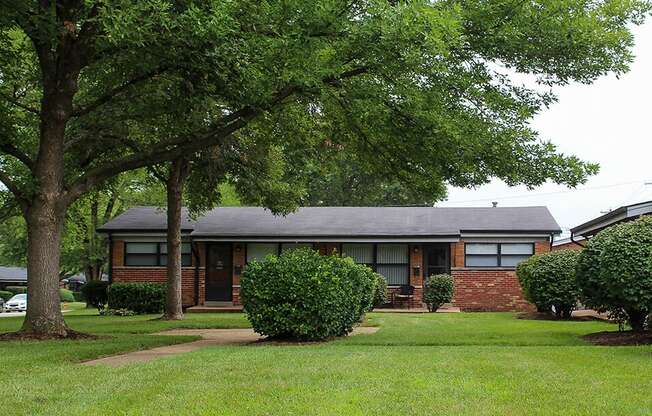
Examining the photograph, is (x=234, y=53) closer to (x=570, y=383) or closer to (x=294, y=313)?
(x=294, y=313)

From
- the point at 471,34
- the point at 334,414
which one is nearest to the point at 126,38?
the point at 471,34

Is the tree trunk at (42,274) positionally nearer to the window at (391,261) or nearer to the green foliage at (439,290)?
the green foliage at (439,290)

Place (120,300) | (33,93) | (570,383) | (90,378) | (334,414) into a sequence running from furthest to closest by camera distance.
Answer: (120,300), (33,93), (90,378), (570,383), (334,414)

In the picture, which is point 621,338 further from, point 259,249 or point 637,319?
point 259,249

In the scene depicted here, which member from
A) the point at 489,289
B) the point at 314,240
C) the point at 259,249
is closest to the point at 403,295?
the point at 489,289

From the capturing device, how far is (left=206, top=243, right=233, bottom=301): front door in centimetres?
2866

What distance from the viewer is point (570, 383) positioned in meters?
7.68

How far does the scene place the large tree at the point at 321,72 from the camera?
11.7m

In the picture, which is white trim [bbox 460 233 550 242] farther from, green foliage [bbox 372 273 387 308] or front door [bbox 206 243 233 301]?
front door [bbox 206 243 233 301]

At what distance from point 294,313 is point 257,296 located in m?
0.73

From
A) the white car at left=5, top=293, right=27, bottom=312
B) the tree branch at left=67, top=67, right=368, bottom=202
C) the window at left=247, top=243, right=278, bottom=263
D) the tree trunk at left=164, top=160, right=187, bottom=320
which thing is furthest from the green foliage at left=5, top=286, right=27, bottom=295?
the tree branch at left=67, top=67, right=368, bottom=202

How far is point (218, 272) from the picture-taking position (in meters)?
28.9

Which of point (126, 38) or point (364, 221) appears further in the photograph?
point (364, 221)

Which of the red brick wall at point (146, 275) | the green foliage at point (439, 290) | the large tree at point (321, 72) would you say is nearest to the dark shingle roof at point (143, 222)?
the red brick wall at point (146, 275)
